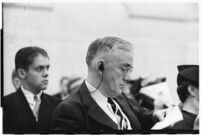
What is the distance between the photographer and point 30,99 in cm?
376

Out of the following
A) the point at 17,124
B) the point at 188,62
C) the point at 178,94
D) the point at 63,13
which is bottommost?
the point at 17,124

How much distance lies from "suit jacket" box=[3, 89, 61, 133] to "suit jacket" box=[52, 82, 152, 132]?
2.9 inches

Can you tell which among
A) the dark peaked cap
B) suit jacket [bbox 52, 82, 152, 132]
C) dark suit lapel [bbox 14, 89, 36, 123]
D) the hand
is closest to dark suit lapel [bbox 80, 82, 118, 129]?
suit jacket [bbox 52, 82, 152, 132]

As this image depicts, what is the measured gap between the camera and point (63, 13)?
3.80m

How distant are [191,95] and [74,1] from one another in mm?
1341

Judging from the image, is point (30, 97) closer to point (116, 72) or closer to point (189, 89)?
point (116, 72)

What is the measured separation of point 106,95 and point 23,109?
0.73m

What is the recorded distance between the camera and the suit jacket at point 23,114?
365cm

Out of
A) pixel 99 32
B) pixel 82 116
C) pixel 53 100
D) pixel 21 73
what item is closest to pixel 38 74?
pixel 21 73

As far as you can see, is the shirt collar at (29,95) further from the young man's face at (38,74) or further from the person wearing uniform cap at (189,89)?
the person wearing uniform cap at (189,89)

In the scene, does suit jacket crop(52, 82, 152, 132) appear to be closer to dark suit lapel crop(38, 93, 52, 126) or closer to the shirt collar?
dark suit lapel crop(38, 93, 52, 126)

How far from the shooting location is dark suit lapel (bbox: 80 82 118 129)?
12.0ft

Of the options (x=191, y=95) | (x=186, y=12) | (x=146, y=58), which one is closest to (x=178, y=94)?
(x=191, y=95)

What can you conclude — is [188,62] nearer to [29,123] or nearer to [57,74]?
[57,74]
